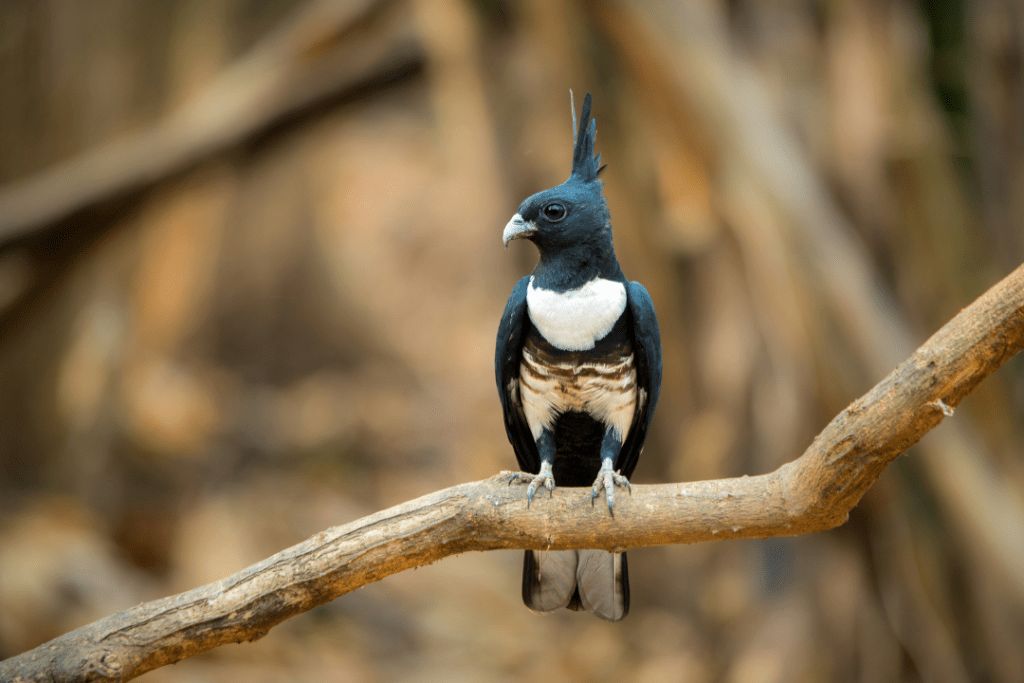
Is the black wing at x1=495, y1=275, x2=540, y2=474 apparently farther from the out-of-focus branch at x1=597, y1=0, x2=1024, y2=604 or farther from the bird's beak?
the out-of-focus branch at x1=597, y1=0, x2=1024, y2=604

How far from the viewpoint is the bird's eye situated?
2.85 metres

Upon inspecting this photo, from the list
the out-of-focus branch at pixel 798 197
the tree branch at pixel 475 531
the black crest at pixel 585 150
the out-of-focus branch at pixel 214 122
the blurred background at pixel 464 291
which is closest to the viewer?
the tree branch at pixel 475 531

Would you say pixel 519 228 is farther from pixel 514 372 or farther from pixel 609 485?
pixel 609 485

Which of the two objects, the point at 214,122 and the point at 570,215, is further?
the point at 214,122

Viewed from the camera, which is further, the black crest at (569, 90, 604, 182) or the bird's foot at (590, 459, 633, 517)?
the black crest at (569, 90, 604, 182)

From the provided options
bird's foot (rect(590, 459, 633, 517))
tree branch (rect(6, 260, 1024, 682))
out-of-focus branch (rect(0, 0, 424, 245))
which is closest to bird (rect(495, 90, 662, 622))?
bird's foot (rect(590, 459, 633, 517))

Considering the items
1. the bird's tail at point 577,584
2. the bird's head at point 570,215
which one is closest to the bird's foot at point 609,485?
the bird's tail at point 577,584

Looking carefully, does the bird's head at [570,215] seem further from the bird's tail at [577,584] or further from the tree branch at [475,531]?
the bird's tail at [577,584]

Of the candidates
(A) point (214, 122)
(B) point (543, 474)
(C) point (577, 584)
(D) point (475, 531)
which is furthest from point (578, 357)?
(A) point (214, 122)

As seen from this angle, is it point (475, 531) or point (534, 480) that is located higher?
point (534, 480)

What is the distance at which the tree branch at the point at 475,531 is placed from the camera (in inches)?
93.5

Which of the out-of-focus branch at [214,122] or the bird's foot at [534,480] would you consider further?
the out-of-focus branch at [214,122]

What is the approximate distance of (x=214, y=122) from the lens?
7859 mm

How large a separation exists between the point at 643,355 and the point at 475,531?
1.04 metres
